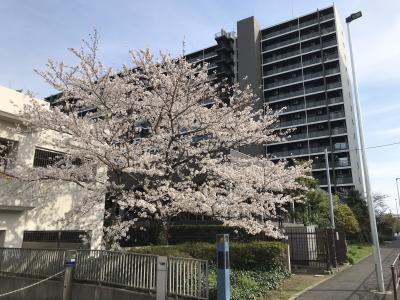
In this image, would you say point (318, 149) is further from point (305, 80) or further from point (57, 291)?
point (57, 291)

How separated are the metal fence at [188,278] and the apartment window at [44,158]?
9819 millimetres

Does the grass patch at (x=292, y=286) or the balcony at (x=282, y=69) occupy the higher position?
the balcony at (x=282, y=69)

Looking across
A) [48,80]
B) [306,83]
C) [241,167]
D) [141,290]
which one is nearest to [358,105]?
[241,167]

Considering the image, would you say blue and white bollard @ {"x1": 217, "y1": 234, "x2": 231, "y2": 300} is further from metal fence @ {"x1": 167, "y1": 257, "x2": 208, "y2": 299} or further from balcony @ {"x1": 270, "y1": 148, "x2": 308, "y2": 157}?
balcony @ {"x1": 270, "y1": 148, "x2": 308, "y2": 157}

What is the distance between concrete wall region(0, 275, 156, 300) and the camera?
10.1 metres

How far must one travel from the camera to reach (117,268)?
10.6m

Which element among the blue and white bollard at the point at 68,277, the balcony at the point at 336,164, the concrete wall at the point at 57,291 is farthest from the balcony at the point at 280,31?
the concrete wall at the point at 57,291

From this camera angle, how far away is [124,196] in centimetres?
1299

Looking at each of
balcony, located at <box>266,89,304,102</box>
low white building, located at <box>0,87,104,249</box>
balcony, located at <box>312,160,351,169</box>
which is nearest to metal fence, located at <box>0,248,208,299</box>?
low white building, located at <box>0,87,104,249</box>

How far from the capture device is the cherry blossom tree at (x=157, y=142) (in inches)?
519

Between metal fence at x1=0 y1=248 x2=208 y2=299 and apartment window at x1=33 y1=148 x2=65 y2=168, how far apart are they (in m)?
4.53

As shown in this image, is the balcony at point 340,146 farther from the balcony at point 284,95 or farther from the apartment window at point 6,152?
the apartment window at point 6,152

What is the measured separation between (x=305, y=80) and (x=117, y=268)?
211 feet

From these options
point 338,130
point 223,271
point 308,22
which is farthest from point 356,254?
point 308,22
